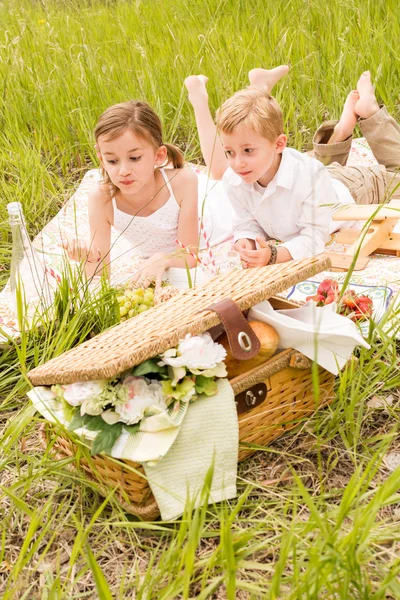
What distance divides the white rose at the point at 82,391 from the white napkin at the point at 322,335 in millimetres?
471

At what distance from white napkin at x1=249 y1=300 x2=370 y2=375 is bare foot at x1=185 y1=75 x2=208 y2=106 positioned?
177cm

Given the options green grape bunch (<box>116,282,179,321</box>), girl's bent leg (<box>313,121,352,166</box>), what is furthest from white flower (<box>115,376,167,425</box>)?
girl's bent leg (<box>313,121,352,166</box>)

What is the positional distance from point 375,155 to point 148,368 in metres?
2.32

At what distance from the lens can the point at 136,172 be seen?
2959 mm

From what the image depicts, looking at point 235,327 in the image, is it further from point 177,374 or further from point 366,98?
point 366,98

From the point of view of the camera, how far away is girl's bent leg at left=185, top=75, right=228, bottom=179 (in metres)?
3.53

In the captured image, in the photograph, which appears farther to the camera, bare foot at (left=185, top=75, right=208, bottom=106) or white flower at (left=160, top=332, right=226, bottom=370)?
bare foot at (left=185, top=75, right=208, bottom=106)

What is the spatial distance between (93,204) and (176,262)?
432mm

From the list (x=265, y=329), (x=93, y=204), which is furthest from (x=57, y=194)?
(x=265, y=329)

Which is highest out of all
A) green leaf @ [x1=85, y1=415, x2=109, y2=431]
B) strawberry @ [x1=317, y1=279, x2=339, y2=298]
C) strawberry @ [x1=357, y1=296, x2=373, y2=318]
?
green leaf @ [x1=85, y1=415, x2=109, y2=431]

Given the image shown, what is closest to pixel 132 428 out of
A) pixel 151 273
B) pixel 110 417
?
pixel 110 417

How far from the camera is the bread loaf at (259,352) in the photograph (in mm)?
1938

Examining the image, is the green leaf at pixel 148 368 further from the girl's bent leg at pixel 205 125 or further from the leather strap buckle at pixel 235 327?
the girl's bent leg at pixel 205 125

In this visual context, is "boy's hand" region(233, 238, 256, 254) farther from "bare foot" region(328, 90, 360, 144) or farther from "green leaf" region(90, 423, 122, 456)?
"green leaf" region(90, 423, 122, 456)
